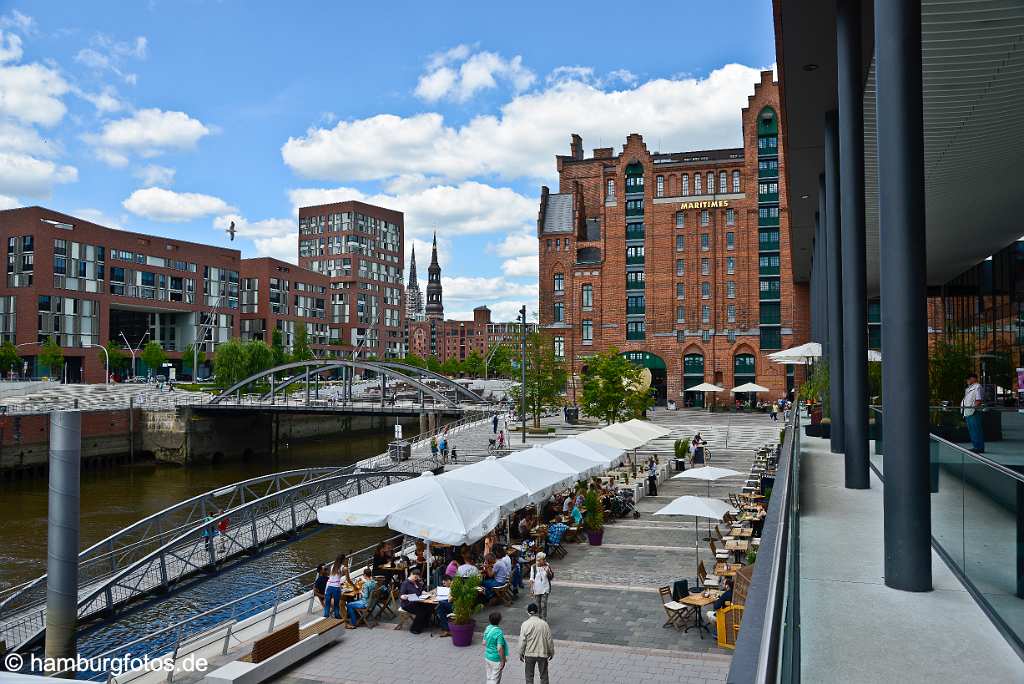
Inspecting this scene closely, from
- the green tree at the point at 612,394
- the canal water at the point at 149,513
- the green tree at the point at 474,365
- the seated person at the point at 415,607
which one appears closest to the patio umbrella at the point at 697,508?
the seated person at the point at 415,607

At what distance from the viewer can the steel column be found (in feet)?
31.8

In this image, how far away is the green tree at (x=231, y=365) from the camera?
7806cm

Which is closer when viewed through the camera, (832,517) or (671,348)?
(832,517)

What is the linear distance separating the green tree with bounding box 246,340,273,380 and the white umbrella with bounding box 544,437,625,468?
6506 cm

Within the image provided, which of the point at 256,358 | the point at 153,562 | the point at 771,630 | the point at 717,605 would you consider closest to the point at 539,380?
the point at 153,562

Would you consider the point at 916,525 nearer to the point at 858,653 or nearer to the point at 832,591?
the point at 832,591

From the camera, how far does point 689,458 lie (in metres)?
33.3

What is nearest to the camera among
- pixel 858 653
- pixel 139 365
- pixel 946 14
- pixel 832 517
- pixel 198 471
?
pixel 858 653

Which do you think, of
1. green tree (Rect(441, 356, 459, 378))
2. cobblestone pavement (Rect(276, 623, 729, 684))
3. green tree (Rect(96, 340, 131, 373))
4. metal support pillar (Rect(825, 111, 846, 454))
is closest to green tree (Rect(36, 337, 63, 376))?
green tree (Rect(96, 340, 131, 373))


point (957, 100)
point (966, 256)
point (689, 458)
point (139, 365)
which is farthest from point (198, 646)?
point (139, 365)

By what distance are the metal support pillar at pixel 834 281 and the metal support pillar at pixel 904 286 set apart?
8020 mm

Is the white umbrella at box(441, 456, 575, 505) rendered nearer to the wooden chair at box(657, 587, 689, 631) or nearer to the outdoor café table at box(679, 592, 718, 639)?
the wooden chair at box(657, 587, 689, 631)

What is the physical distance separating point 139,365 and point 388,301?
59914 millimetres

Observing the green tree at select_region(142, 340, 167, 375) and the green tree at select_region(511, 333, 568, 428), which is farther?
the green tree at select_region(142, 340, 167, 375)
